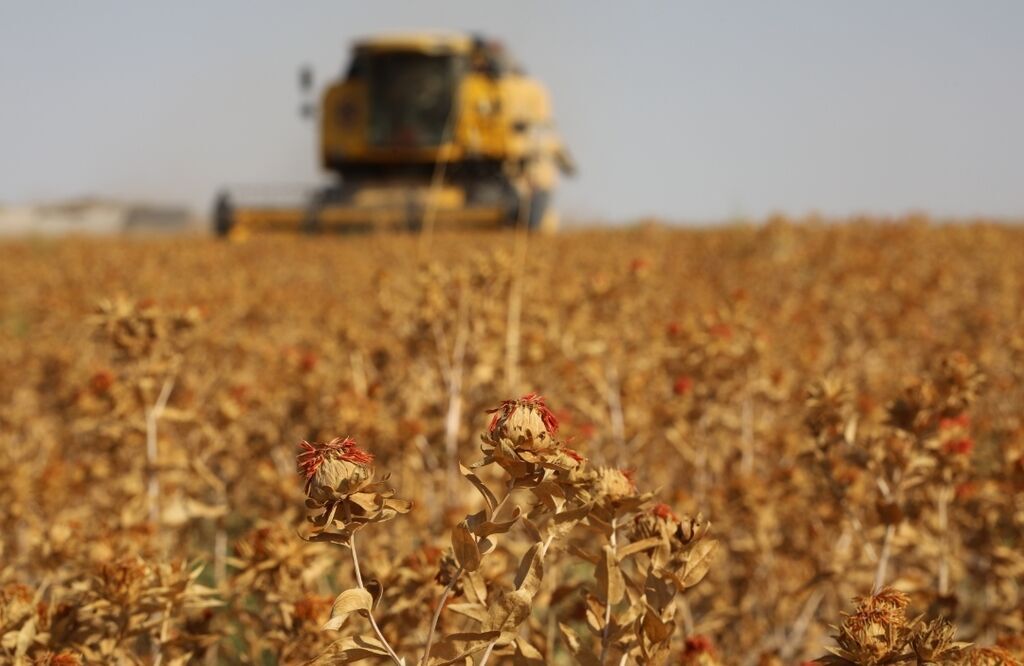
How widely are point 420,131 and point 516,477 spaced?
18.4 metres

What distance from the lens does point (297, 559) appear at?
2.24m

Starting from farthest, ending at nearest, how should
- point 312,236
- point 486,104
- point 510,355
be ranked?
point 486,104
point 312,236
point 510,355

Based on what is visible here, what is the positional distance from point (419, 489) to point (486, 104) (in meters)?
15.8

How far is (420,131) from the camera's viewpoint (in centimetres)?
1928

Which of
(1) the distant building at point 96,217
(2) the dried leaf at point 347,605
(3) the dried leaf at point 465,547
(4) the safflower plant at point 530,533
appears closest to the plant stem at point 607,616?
(4) the safflower plant at point 530,533

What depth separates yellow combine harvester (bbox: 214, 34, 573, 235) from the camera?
18438mm

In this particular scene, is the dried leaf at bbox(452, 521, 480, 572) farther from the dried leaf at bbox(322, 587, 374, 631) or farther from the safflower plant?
the dried leaf at bbox(322, 587, 374, 631)

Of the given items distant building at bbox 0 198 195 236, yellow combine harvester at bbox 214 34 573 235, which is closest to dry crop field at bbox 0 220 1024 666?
yellow combine harvester at bbox 214 34 573 235

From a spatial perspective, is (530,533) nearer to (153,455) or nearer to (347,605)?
(347,605)

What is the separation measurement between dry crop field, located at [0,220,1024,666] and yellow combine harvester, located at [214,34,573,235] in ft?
35.6

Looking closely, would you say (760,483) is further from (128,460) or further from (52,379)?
(52,379)

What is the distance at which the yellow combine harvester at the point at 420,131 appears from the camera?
60.5 feet

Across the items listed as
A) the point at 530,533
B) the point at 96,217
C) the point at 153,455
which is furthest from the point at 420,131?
Answer: the point at 96,217

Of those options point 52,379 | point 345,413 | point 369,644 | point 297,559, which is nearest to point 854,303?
point 345,413
